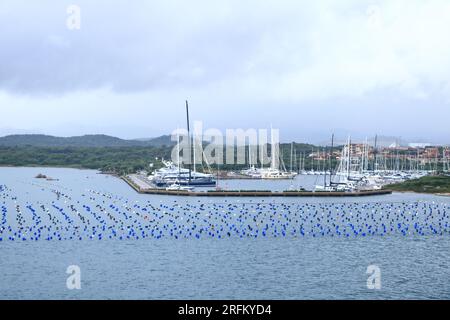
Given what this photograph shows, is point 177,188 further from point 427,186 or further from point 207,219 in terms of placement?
point 427,186

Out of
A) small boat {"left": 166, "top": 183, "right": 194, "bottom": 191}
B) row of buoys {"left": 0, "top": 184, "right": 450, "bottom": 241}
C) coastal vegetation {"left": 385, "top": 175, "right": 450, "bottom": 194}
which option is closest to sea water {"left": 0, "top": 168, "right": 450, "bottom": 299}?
row of buoys {"left": 0, "top": 184, "right": 450, "bottom": 241}

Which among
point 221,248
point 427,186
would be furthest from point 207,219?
point 427,186

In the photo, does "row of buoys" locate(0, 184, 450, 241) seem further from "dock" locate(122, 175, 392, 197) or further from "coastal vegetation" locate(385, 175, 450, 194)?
"coastal vegetation" locate(385, 175, 450, 194)

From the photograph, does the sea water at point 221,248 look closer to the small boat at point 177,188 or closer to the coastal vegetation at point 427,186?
the small boat at point 177,188

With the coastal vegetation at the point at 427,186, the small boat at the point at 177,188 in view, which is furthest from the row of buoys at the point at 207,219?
the coastal vegetation at the point at 427,186

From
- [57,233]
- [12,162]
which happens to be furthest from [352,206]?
[12,162]

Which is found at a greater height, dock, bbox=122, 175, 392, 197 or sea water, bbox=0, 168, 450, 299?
dock, bbox=122, 175, 392, 197
